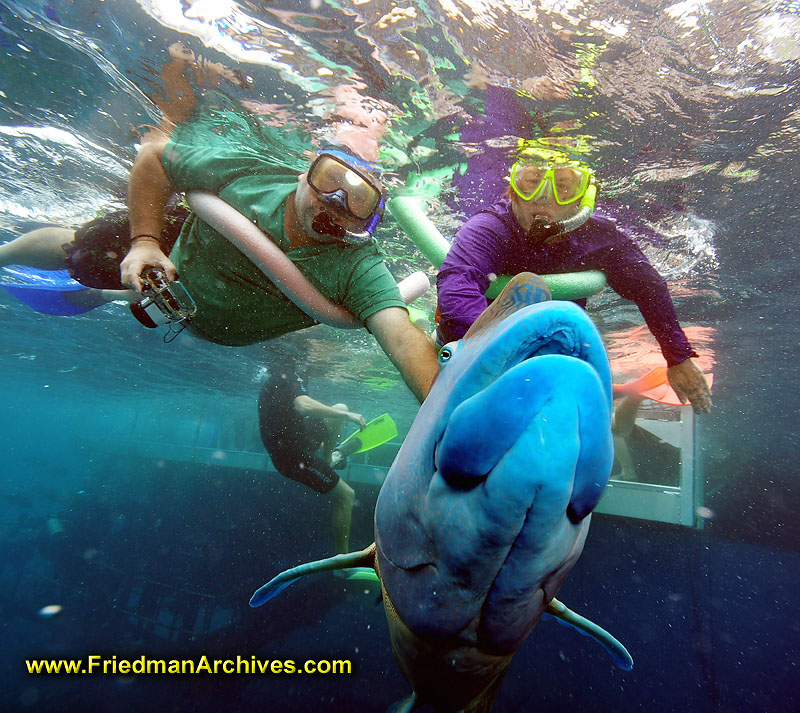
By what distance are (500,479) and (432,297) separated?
34.6 feet

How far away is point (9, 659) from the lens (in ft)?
40.7

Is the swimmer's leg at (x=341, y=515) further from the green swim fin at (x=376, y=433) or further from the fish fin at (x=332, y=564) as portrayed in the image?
the fish fin at (x=332, y=564)

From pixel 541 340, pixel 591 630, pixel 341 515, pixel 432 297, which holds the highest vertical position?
pixel 541 340

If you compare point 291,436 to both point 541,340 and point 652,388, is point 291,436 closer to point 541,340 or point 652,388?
point 541,340

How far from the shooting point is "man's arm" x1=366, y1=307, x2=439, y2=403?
2266 millimetres

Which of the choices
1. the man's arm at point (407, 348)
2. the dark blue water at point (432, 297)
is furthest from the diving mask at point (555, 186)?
the man's arm at point (407, 348)

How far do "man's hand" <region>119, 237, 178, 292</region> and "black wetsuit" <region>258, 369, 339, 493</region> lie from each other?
249 inches

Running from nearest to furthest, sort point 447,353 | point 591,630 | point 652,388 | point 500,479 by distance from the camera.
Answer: point 500,479
point 447,353
point 591,630
point 652,388

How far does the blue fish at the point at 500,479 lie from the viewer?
2.70ft

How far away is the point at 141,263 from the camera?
281 centimetres

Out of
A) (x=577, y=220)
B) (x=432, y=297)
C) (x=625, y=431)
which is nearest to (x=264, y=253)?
(x=577, y=220)

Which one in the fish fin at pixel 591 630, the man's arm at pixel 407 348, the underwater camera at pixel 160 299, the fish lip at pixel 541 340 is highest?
the fish lip at pixel 541 340

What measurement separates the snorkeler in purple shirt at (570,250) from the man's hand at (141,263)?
220 cm

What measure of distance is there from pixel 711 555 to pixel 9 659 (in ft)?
68.5
